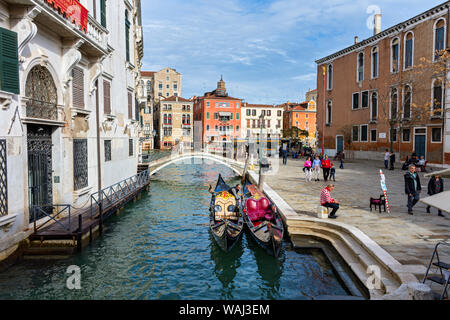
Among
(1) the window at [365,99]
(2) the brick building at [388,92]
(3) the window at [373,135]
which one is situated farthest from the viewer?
(1) the window at [365,99]

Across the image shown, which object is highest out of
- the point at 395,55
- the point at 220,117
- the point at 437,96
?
the point at 395,55

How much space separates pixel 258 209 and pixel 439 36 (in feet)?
71.5

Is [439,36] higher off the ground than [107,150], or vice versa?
[439,36]

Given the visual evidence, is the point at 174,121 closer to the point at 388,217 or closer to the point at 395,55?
the point at 395,55

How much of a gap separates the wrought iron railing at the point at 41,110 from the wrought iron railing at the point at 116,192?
2.83 meters

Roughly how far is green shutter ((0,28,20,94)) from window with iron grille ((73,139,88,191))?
3.79 m

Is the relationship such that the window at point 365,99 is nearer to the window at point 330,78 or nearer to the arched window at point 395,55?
the arched window at point 395,55

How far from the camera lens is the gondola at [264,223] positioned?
30.7 feet

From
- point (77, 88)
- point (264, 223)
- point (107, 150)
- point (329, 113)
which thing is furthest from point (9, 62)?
point (329, 113)

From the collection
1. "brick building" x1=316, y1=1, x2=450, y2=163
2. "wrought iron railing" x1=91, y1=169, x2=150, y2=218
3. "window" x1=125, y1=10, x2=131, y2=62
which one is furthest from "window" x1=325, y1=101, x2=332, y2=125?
"window" x1=125, y1=10, x2=131, y2=62

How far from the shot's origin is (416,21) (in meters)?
26.4

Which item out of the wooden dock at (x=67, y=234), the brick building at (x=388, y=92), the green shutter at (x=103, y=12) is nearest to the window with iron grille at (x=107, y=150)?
the wooden dock at (x=67, y=234)

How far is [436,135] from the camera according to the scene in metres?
24.5
